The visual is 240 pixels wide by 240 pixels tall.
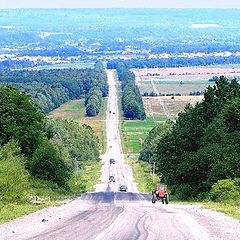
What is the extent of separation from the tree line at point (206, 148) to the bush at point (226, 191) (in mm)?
76

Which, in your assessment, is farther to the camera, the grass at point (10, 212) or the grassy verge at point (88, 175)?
the grassy verge at point (88, 175)

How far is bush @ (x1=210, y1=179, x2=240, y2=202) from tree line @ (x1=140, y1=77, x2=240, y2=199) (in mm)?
76

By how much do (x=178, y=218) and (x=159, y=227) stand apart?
5039 mm

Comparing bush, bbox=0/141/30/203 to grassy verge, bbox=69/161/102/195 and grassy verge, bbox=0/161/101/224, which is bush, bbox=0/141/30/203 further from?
grassy verge, bbox=69/161/102/195

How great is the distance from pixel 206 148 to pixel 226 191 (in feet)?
46.7

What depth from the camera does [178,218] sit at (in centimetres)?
3372

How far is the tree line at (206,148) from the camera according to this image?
206 feet

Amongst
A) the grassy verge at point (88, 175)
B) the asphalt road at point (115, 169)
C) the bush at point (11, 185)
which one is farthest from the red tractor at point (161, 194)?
the grassy verge at point (88, 175)

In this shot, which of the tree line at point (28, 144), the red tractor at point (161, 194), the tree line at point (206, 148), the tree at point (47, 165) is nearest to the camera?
the red tractor at point (161, 194)

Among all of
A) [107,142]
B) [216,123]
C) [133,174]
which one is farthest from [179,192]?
[107,142]

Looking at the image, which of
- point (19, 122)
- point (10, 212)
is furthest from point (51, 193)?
point (10, 212)

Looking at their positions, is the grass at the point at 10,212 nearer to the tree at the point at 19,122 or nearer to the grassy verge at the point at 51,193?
the grassy verge at the point at 51,193

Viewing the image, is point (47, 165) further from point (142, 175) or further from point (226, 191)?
point (142, 175)

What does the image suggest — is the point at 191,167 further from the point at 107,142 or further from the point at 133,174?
the point at 107,142
